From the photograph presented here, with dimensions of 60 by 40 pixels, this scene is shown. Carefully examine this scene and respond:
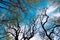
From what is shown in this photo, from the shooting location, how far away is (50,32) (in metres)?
13.6

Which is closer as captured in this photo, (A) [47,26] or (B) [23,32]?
(A) [47,26]

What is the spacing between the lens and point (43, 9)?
570 inches

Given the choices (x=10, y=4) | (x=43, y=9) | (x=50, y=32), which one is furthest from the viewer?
(x=43, y=9)

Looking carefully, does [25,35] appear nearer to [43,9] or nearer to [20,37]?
[20,37]

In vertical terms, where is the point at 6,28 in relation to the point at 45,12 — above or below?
below

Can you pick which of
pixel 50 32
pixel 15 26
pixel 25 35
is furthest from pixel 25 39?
pixel 50 32

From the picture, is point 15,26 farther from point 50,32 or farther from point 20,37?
point 50,32

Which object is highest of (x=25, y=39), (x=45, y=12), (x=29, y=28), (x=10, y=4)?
(x=10, y=4)

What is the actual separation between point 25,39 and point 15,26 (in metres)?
1.47

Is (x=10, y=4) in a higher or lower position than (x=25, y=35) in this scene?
higher

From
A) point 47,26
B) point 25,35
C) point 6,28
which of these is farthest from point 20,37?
point 47,26

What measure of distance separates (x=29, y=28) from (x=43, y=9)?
2.14 meters

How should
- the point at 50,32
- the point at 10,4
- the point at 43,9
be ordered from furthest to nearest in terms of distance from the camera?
the point at 43,9 < the point at 50,32 < the point at 10,4

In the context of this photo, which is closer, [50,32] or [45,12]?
→ [50,32]
